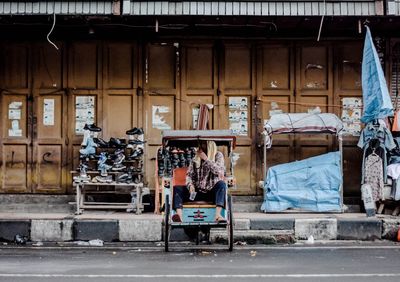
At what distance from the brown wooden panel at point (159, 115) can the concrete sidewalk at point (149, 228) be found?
213 cm

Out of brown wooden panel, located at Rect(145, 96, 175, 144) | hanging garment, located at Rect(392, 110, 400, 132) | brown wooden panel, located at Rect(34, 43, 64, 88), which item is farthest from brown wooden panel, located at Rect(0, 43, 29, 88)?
hanging garment, located at Rect(392, 110, 400, 132)

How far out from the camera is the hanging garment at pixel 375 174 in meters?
13.8

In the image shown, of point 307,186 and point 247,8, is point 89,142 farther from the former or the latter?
point 307,186

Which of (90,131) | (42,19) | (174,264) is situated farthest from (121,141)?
(174,264)

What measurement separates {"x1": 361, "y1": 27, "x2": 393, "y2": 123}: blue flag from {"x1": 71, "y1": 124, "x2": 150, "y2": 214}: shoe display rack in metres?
4.34

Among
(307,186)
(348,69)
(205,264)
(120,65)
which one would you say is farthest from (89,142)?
(348,69)

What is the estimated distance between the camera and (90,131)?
14.3 metres

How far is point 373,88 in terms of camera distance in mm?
13609

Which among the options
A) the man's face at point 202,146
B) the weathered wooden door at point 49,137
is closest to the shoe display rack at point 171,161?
the weathered wooden door at point 49,137

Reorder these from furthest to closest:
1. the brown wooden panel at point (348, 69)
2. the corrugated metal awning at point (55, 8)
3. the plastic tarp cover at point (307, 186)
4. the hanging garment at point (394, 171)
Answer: the brown wooden panel at point (348, 69), the plastic tarp cover at point (307, 186), the hanging garment at point (394, 171), the corrugated metal awning at point (55, 8)

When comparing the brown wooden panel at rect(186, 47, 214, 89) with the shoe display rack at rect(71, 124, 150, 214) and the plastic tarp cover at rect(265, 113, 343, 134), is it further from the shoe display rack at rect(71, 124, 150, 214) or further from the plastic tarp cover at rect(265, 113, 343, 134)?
the plastic tarp cover at rect(265, 113, 343, 134)

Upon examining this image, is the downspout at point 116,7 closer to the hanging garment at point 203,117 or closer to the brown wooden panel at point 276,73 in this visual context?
the hanging garment at point 203,117

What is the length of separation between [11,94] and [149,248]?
4.81 meters

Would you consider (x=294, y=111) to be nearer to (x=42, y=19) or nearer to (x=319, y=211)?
(x=319, y=211)
